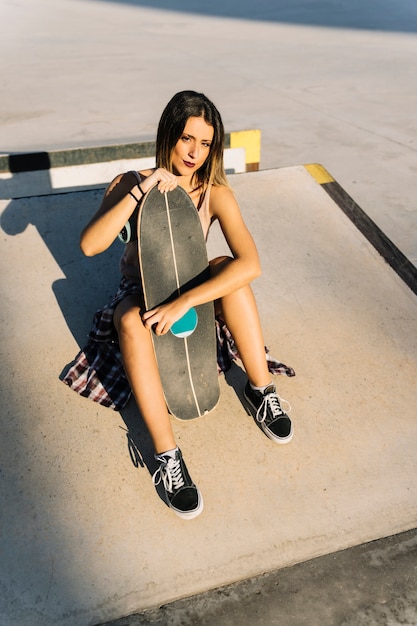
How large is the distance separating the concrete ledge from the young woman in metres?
2.40

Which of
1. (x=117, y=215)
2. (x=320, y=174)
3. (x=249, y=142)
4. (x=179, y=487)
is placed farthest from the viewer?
(x=249, y=142)

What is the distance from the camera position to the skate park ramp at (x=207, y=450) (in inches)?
83.8

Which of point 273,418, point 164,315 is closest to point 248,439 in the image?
point 273,418

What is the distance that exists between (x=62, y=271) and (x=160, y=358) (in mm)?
1349

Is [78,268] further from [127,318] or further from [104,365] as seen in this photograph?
[127,318]

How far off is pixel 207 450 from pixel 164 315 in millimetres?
656

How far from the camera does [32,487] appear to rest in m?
2.39

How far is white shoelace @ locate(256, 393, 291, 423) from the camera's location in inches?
103

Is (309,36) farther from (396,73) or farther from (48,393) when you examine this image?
(48,393)

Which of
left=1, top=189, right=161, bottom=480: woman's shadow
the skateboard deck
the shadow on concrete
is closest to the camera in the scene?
the skateboard deck

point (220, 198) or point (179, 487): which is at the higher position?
point (220, 198)

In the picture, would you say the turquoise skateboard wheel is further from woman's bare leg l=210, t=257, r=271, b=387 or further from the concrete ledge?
the concrete ledge

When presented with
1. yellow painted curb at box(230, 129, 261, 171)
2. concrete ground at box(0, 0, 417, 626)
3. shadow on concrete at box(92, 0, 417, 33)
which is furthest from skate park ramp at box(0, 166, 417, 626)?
shadow on concrete at box(92, 0, 417, 33)

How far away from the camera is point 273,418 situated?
2605 mm
